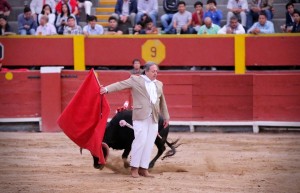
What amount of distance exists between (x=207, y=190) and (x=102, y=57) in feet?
25.1

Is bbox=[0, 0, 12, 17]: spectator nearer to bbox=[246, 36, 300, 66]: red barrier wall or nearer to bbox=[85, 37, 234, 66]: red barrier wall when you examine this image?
bbox=[85, 37, 234, 66]: red barrier wall

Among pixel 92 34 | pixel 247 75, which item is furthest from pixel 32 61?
pixel 247 75

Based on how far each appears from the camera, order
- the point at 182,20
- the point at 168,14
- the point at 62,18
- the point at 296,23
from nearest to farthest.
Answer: the point at 296,23, the point at 182,20, the point at 168,14, the point at 62,18

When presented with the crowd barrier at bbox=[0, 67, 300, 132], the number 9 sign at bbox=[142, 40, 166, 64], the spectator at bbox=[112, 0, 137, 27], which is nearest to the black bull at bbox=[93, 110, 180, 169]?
the crowd barrier at bbox=[0, 67, 300, 132]

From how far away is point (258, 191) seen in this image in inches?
338

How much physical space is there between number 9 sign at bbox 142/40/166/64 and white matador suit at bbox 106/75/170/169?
592 centimetres

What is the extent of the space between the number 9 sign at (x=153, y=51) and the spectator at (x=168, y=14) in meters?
0.49

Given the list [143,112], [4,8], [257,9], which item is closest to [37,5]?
[4,8]

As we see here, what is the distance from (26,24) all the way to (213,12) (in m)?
3.59

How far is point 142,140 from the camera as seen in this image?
31.2 feet

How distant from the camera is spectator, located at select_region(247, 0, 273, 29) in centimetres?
1569

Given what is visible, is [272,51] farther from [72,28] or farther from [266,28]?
[72,28]

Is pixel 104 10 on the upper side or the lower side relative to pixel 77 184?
upper

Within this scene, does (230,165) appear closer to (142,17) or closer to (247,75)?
(247,75)
